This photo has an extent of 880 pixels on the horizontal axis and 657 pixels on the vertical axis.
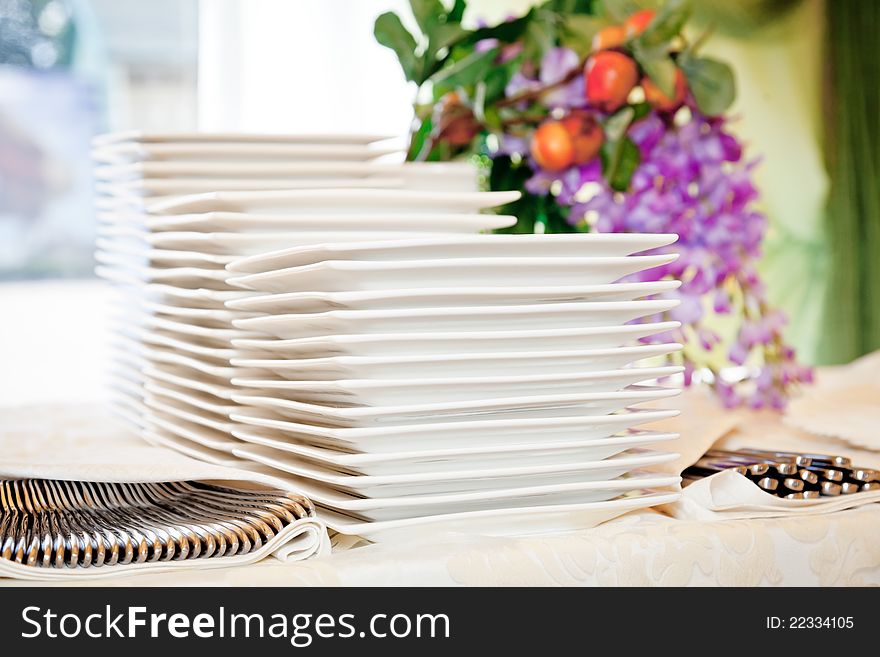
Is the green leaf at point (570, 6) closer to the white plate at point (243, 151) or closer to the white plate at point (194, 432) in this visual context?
the white plate at point (243, 151)

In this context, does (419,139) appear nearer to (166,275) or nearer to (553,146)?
(553,146)

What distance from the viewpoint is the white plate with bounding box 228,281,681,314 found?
0.53 meters

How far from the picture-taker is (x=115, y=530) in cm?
53

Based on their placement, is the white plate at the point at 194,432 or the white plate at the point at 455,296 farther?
the white plate at the point at 194,432

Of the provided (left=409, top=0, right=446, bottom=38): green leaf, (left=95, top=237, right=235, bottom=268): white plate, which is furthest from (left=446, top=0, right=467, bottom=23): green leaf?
(left=95, top=237, right=235, bottom=268): white plate

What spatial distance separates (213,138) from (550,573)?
0.44 m

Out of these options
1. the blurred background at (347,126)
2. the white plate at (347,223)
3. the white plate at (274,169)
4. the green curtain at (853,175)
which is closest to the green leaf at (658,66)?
the white plate at (274,169)

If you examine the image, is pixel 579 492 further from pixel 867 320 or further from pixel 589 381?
pixel 867 320

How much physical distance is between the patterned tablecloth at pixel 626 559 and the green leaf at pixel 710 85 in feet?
1.47

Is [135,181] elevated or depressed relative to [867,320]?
elevated

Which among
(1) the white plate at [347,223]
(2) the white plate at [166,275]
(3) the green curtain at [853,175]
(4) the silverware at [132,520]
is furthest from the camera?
(3) the green curtain at [853,175]

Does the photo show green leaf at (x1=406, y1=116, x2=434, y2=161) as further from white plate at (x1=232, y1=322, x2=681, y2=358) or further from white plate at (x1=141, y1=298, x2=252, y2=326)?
white plate at (x1=232, y1=322, x2=681, y2=358)

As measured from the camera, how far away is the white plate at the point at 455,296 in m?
0.53

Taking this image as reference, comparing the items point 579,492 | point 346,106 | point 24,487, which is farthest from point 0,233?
point 579,492
